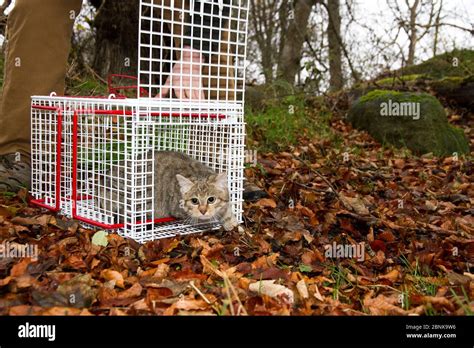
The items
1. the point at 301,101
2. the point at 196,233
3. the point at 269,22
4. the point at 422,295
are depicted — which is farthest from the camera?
the point at 269,22

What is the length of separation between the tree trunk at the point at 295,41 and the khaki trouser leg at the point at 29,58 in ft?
22.6

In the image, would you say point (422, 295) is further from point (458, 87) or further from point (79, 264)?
point (458, 87)

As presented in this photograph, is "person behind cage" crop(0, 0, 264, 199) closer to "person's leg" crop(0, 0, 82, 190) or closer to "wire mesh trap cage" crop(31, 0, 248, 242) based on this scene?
"person's leg" crop(0, 0, 82, 190)

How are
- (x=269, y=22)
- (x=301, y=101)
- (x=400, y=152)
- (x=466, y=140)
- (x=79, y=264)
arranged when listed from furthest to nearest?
1. (x=269, y=22)
2. (x=301, y=101)
3. (x=466, y=140)
4. (x=400, y=152)
5. (x=79, y=264)

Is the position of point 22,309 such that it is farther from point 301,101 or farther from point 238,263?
point 301,101

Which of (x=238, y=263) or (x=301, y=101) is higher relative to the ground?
(x=301, y=101)

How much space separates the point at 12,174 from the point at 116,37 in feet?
12.2

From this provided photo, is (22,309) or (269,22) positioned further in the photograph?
(269,22)

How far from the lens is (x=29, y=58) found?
353 cm

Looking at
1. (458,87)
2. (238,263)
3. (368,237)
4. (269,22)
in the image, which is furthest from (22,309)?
(269,22)

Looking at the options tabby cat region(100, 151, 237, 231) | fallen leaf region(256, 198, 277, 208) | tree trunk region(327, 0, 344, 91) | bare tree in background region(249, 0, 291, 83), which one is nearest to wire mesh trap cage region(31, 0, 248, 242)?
tabby cat region(100, 151, 237, 231)

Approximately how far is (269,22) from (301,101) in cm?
495

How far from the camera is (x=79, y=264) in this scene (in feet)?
8.08
